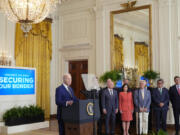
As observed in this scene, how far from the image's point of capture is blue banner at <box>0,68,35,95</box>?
820 centimetres

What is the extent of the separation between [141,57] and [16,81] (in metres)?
4.04

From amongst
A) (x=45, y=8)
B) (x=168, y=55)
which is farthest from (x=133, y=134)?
(x=45, y=8)

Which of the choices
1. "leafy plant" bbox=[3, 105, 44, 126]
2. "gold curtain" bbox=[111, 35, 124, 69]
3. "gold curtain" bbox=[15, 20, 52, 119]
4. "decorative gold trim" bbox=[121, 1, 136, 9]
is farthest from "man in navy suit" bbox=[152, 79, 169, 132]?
"gold curtain" bbox=[15, 20, 52, 119]

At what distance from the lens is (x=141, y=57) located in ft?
29.2

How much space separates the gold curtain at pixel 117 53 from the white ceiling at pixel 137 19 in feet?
2.05

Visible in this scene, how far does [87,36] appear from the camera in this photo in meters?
10.3

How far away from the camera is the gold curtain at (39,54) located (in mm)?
9797

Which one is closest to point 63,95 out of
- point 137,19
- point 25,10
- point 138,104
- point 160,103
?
point 25,10

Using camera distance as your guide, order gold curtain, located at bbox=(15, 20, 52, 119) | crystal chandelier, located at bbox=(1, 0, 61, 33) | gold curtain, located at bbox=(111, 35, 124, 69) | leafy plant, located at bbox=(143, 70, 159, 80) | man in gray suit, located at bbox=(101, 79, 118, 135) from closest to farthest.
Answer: crystal chandelier, located at bbox=(1, 0, 61, 33)
man in gray suit, located at bbox=(101, 79, 118, 135)
leafy plant, located at bbox=(143, 70, 159, 80)
gold curtain, located at bbox=(111, 35, 124, 69)
gold curtain, located at bbox=(15, 20, 52, 119)

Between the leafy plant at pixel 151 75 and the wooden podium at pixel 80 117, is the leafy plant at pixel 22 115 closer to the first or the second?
the leafy plant at pixel 151 75

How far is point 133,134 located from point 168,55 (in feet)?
8.72

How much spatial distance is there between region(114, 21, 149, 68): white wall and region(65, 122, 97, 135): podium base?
15.8 ft

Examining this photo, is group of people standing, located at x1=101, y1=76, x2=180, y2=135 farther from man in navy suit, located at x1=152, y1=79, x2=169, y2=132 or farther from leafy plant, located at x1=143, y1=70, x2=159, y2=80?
leafy plant, located at x1=143, y1=70, x2=159, y2=80

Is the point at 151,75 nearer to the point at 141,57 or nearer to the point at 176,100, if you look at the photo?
the point at 141,57
